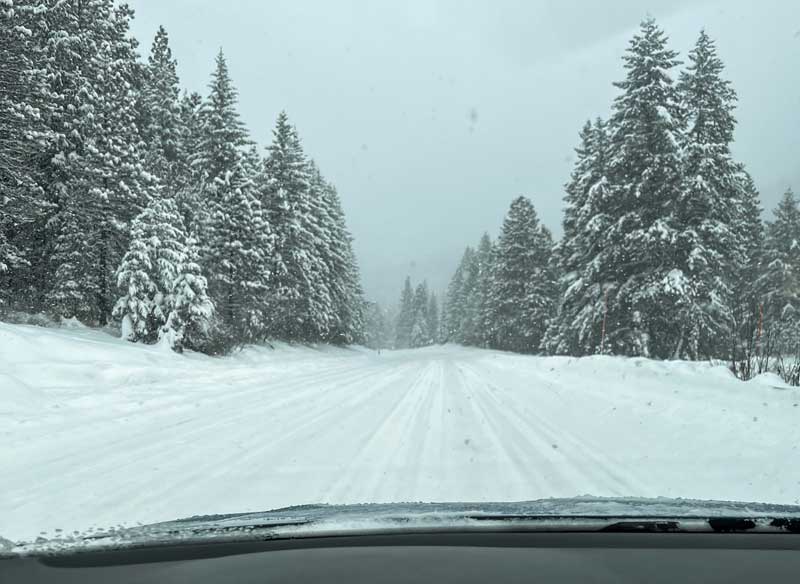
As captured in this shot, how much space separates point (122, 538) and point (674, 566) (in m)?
1.95

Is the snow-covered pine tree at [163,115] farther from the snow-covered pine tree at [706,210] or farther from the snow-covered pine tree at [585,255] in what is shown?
the snow-covered pine tree at [706,210]

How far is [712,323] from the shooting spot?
17.5m

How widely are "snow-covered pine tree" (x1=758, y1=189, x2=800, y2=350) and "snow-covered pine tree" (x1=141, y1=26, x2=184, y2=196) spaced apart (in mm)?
32082

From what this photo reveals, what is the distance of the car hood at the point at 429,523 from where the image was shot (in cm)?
175

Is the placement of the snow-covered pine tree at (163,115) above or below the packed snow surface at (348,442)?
above

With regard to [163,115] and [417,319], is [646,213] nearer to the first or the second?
[163,115]

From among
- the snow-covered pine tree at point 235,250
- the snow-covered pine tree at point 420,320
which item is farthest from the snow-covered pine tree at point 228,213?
the snow-covered pine tree at point 420,320

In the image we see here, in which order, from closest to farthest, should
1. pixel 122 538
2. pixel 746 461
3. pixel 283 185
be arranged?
pixel 122 538 < pixel 746 461 < pixel 283 185

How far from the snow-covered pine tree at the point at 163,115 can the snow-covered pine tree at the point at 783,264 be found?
A: 32082 millimetres

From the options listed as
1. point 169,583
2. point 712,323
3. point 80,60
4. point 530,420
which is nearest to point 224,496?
point 169,583

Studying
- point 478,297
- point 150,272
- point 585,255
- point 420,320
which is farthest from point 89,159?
point 420,320

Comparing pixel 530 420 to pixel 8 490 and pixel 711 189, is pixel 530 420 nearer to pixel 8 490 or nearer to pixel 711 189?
pixel 8 490

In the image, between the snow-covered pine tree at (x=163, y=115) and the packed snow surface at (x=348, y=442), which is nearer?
the packed snow surface at (x=348, y=442)

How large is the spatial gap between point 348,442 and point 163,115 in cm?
2283
